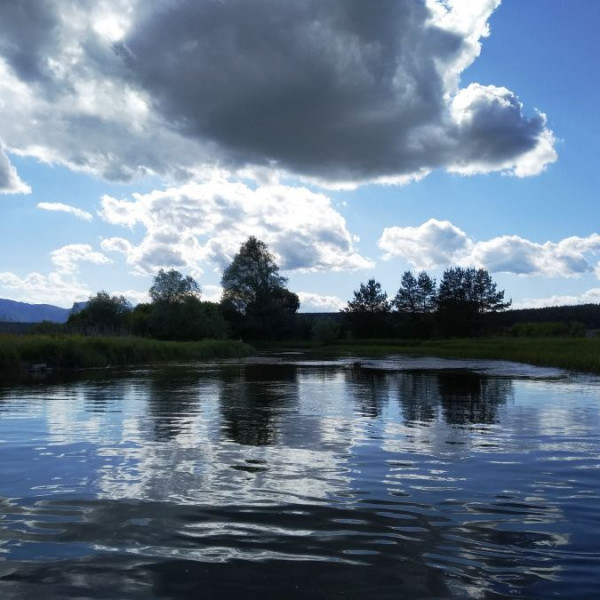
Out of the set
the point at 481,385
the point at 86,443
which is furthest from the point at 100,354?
the point at 86,443

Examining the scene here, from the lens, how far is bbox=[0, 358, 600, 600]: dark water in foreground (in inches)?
186

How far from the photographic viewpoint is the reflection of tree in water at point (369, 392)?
1538 centimetres

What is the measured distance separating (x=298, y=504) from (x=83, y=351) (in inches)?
1075

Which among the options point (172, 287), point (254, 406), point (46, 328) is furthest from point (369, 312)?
point (254, 406)

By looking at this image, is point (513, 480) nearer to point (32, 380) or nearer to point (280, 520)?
point (280, 520)

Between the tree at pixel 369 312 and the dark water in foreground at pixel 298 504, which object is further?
the tree at pixel 369 312

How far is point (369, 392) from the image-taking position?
2012cm

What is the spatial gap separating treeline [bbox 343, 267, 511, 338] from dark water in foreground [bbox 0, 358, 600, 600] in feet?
348

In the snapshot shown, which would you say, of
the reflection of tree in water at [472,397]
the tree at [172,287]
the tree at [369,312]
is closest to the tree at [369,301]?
the tree at [369,312]

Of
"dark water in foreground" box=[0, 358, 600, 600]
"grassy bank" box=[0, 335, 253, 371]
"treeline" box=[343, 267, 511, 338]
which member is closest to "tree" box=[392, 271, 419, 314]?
"treeline" box=[343, 267, 511, 338]

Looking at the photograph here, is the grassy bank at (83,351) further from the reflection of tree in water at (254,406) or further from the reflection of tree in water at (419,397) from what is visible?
the reflection of tree in water at (419,397)

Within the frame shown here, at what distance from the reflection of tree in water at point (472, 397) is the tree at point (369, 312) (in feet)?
339

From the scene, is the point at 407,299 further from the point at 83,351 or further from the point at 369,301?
the point at 83,351

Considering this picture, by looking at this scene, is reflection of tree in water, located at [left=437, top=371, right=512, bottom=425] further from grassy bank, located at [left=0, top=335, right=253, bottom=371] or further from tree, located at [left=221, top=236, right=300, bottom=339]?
tree, located at [left=221, top=236, right=300, bottom=339]
